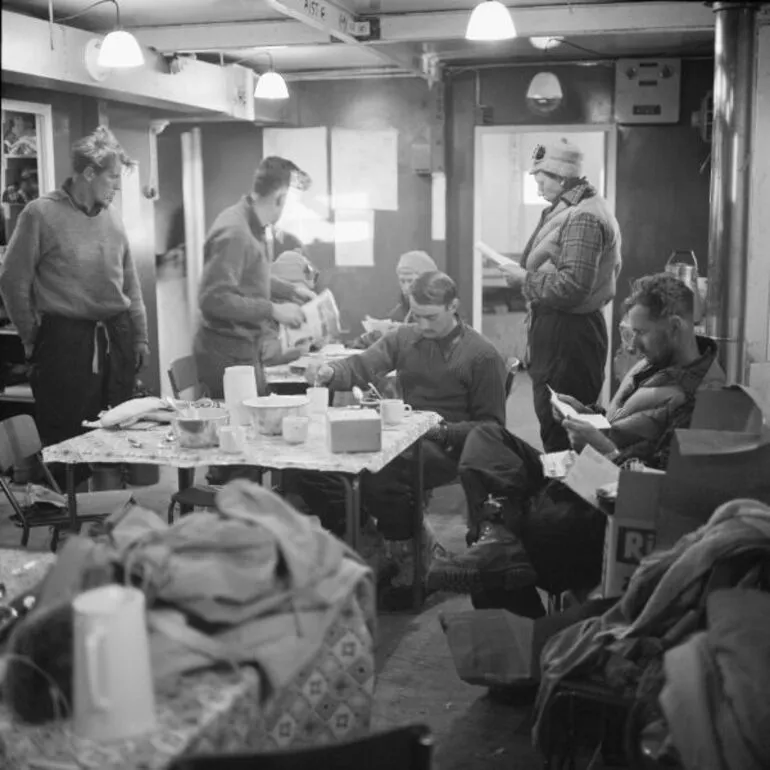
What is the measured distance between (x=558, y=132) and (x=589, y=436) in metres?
5.37

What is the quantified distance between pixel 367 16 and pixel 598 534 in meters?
3.65

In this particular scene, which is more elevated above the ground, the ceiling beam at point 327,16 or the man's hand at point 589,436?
the ceiling beam at point 327,16

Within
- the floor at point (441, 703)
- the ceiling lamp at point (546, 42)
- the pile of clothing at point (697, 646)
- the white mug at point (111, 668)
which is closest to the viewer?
the white mug at point (111, 668)

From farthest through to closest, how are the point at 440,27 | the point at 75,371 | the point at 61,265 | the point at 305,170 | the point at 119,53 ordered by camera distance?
the point at 305,170 → the point at 440,27 → the point at 75,371 → the point at 61,265 → the point at 119,53

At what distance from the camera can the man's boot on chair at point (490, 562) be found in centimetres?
368

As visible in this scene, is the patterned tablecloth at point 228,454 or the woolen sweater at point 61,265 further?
the woolen sweater at point 61,265

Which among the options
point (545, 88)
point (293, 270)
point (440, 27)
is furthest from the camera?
point (545, 88)

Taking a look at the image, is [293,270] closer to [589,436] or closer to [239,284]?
[239,284]

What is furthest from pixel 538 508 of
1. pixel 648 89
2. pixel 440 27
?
pixel 648 89

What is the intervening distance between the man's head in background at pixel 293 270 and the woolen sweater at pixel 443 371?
2.00 metres

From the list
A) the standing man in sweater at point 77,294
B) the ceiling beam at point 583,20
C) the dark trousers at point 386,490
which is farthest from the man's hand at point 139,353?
the ceiling beam at point 583,20

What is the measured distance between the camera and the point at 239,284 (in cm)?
564

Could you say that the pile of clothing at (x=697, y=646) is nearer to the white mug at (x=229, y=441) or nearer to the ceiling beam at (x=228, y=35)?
the white mug at (x=229, y=441)

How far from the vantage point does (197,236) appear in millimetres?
9172
